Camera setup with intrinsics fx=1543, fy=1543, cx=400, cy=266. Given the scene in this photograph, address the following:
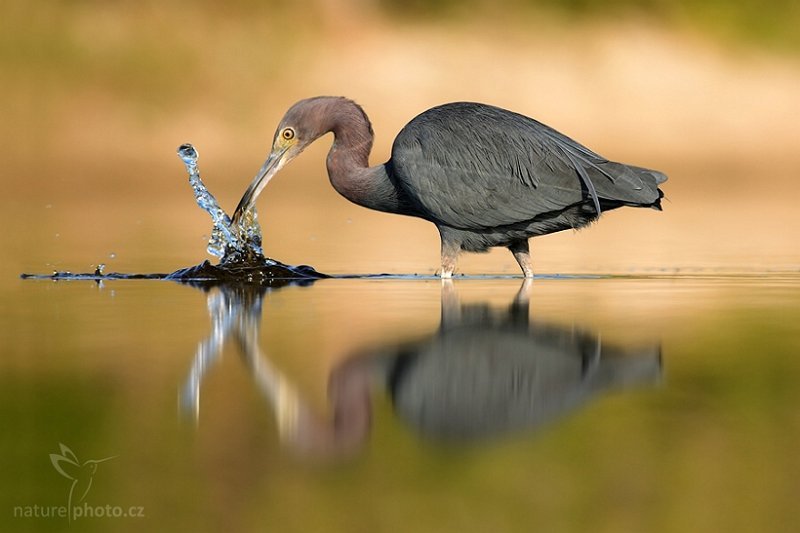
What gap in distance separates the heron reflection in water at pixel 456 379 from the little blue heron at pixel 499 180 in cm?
224

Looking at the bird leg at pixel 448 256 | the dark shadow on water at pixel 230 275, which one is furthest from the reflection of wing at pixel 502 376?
the dark shadow on water at pixel 230 275

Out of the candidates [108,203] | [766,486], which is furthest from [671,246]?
[108,203]

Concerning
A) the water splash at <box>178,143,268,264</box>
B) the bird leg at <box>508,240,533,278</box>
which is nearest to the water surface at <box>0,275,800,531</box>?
the bird leg at <box>508,240,533,278</box>

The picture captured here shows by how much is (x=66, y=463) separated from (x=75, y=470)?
0.08 metres

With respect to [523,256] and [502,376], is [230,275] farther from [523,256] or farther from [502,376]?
[502,376]

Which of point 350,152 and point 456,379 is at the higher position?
point 350,152

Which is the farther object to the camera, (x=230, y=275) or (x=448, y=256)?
(x=230, y=275)

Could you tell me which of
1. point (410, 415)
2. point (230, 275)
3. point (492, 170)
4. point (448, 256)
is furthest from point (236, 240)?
point (410, 415)

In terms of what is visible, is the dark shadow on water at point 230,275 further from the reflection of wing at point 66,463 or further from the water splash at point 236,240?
the reflection of wing at point 66,463

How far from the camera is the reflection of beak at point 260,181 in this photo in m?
10.6

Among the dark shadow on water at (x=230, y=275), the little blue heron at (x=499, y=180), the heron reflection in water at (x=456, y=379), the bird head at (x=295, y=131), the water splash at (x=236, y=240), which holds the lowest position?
the heron reflection in water at (x=456, y=379)

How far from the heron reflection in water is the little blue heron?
2240 millimetres

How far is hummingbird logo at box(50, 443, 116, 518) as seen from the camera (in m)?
4.15

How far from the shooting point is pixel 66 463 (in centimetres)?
445
